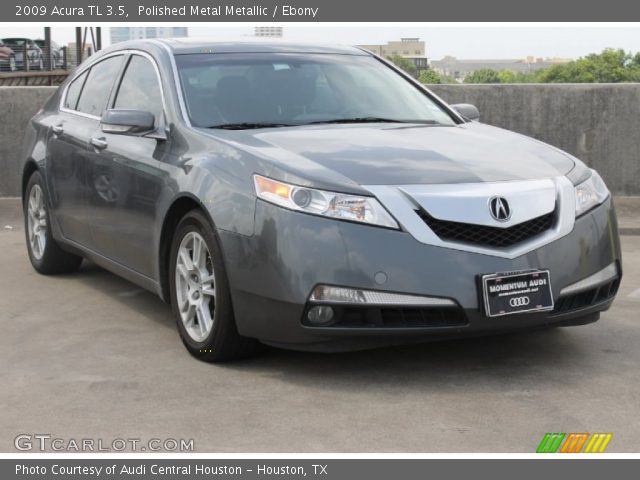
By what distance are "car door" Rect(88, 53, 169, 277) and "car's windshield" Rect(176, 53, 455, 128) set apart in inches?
9.8

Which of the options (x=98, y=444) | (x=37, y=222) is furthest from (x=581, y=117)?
(x=98, y=444)

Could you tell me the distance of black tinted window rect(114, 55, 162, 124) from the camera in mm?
6617

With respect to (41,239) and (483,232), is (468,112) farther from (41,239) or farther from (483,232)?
(41,239)

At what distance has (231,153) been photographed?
5.65 metres

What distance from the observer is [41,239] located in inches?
335

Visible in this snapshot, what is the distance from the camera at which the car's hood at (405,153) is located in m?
5.38

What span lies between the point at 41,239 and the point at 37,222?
0.41 ft

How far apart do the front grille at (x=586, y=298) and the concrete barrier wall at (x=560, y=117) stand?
6.46 m

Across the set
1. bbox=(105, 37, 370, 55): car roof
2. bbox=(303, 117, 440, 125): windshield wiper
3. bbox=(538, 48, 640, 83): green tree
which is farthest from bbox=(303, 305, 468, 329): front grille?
bbox=(538, 48, 640, 83): green tree

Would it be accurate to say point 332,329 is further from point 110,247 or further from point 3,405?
point 110,247

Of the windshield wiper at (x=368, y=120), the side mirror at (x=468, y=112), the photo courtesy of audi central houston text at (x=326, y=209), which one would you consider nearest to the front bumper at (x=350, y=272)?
the photo courtesy of audi central houston text at (x=326, y=209)

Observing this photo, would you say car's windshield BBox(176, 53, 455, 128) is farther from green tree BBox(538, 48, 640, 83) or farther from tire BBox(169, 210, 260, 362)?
green tree BBox(538, 48, 640, 83)

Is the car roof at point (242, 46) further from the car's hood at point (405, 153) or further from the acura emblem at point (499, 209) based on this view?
the acura emblem at point (499, 209)
